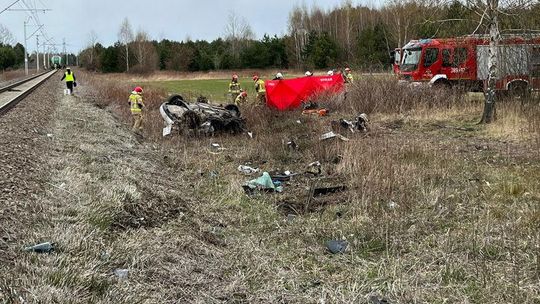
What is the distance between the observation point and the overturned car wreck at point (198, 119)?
44.3ft

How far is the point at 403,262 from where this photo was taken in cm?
450

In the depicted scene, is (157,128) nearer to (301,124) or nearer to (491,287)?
(301,124)

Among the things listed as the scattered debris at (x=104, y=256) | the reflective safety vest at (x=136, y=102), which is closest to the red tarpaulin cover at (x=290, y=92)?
the reflective safety vest at (x=136, y=102)

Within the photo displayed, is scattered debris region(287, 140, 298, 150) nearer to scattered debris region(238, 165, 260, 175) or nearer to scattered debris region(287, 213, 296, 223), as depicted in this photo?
scattered debris region(238, 165, 260, 175)

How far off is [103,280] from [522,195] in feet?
16.3

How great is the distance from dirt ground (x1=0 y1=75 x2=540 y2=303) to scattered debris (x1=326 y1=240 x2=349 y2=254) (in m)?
0.07

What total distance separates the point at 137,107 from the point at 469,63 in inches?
490

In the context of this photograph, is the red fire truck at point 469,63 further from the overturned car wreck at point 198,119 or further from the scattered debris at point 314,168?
the scattered debris at point 314,168

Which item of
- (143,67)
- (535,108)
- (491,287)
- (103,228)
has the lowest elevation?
(491,287)

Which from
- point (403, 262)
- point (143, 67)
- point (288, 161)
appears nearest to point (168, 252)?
point (403, 262)

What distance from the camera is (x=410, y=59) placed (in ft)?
70.4

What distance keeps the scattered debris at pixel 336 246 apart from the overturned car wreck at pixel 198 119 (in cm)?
878

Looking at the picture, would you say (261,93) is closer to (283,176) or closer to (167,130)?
(167,130)

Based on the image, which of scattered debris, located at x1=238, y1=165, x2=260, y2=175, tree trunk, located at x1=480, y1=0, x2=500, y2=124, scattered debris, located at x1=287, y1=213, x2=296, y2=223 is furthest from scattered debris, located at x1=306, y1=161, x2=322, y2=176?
tree trunk, located at x1=480, y1=0, x2=500, y2=124
